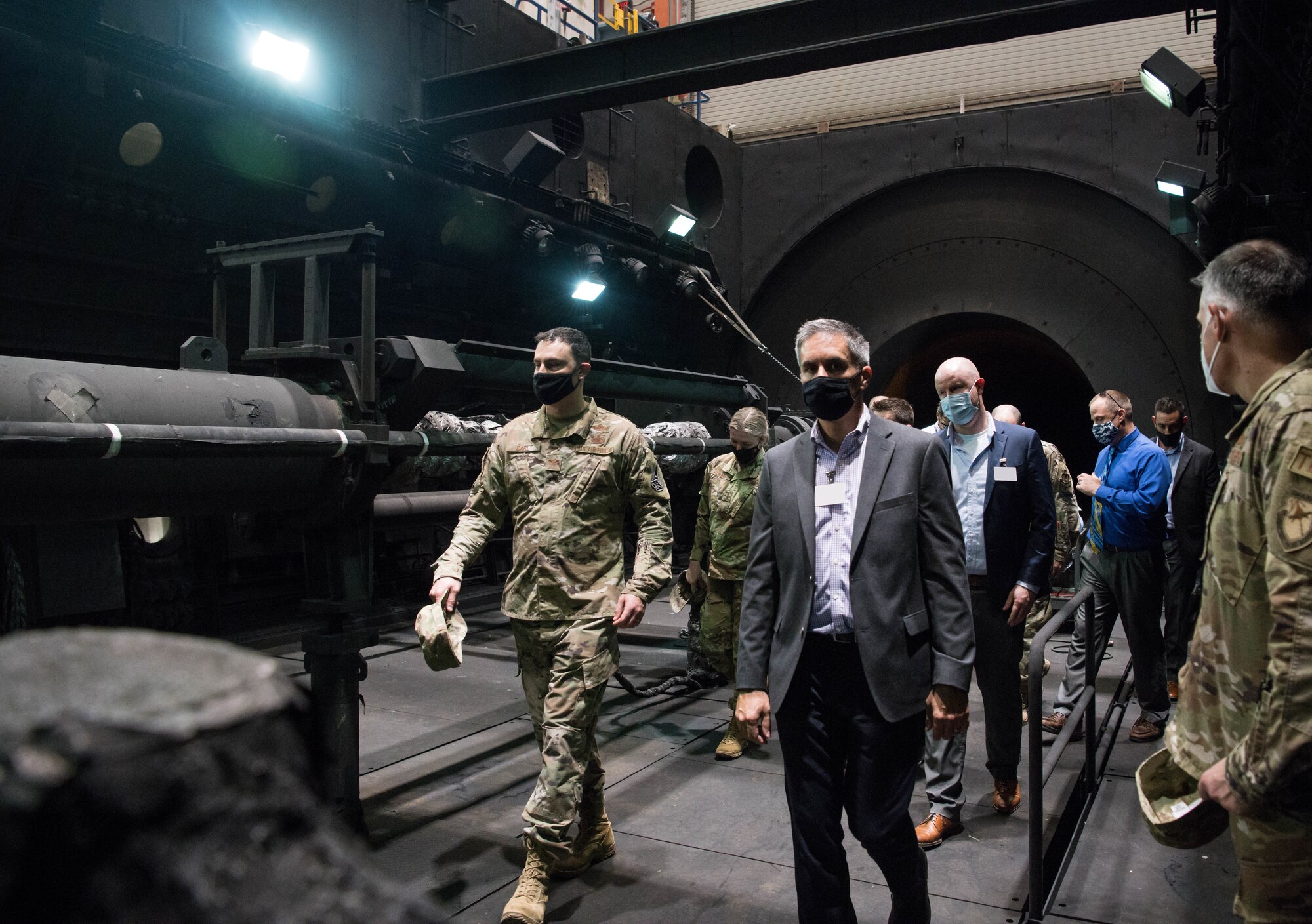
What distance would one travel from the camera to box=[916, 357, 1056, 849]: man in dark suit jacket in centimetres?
378

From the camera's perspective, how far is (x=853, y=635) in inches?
98.6

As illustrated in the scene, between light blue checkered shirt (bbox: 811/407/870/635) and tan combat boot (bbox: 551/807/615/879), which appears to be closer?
light blue checkered shirt (bbox: 811/407/870/635)

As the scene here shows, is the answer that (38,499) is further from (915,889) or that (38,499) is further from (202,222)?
(202,222)

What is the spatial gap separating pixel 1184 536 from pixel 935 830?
2827 mm

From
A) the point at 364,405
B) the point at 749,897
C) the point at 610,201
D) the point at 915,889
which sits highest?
the point at 610,201

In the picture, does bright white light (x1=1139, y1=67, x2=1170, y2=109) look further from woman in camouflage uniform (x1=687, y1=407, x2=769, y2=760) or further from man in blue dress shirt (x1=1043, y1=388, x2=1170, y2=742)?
woman in camouflage uniform (x1=687, y1=407, x2=769, y2=760)

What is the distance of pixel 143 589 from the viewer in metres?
6.57

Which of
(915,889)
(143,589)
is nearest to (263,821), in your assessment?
(915,889)

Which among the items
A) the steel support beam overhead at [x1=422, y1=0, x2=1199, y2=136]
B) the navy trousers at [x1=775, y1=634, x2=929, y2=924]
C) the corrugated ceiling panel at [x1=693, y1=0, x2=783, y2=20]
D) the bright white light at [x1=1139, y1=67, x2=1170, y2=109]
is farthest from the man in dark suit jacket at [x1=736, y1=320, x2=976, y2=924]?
the corrugated ceiling panel at [x1=693, y1=0, x2=783, y2=20]

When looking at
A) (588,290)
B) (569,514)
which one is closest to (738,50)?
(588,290)

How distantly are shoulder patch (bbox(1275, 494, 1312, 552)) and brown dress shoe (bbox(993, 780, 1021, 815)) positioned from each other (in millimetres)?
2770

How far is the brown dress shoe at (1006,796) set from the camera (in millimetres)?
4008

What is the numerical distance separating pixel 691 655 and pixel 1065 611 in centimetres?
307

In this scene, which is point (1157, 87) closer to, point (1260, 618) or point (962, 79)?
point (962, 79)
